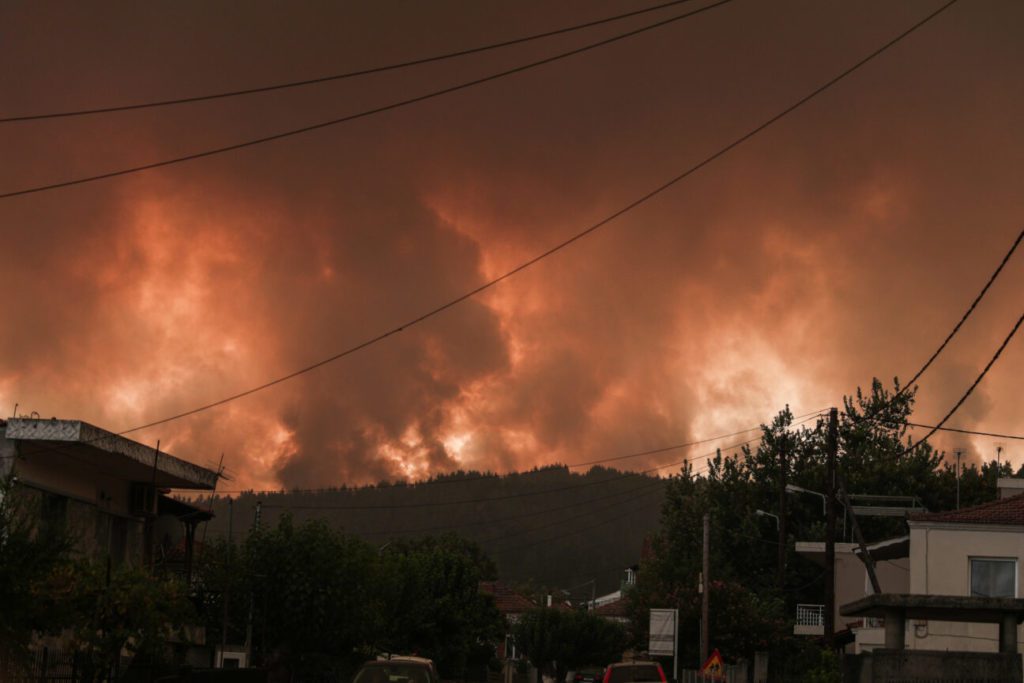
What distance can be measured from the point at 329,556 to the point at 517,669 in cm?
7307

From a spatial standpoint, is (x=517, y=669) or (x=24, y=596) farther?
(x=517, y=669)

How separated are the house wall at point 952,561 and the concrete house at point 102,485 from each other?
76.5 feet

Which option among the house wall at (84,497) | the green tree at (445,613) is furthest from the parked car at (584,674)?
the house wall at (84,497)

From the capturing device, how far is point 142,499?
40.1 metres

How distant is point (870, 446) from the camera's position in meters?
82.2

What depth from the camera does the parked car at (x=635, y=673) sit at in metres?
32.1

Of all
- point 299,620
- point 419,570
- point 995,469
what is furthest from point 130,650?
point 995,469

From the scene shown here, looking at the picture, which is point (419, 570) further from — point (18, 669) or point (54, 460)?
point (18, 669)

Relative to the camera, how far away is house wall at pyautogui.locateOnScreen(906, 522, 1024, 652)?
40125 millimetres

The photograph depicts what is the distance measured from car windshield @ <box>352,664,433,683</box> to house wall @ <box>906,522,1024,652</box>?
21496 mm

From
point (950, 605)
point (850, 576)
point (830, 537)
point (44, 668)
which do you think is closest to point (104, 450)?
point (44, 668)

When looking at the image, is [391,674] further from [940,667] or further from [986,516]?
[986,516]

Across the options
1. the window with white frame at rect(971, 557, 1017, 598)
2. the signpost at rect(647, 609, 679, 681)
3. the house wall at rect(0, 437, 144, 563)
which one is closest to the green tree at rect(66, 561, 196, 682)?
the house wall at rect(0, 437, 144, 563)

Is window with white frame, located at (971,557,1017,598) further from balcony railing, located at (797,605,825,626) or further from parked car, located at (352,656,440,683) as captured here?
balcony railing, located at (797,605,825,626)
